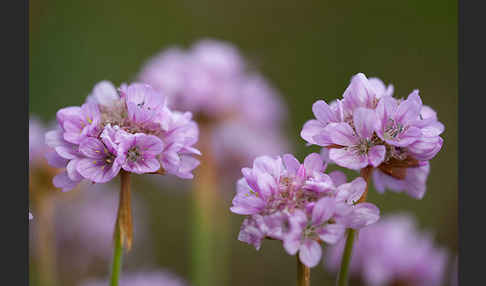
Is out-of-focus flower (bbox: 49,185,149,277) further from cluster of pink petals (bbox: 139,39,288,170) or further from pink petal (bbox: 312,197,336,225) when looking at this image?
pink petal (bbox: 312,197,336,225)

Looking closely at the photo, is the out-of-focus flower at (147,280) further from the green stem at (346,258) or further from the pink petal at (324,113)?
the pink petal at (324,113)

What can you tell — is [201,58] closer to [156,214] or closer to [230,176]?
[230,176]

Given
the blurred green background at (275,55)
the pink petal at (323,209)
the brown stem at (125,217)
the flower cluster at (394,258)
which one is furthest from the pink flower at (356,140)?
the blurred green background at (275,55)

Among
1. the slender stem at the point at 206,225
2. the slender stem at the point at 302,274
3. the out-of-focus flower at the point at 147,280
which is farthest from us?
the slender stem at the point at 206,225

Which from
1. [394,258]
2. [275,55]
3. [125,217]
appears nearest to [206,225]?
[394,258]

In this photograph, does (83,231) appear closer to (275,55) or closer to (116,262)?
(116,262)

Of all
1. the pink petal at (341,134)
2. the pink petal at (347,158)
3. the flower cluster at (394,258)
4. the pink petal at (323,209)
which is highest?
the pink petal at (341,134)
